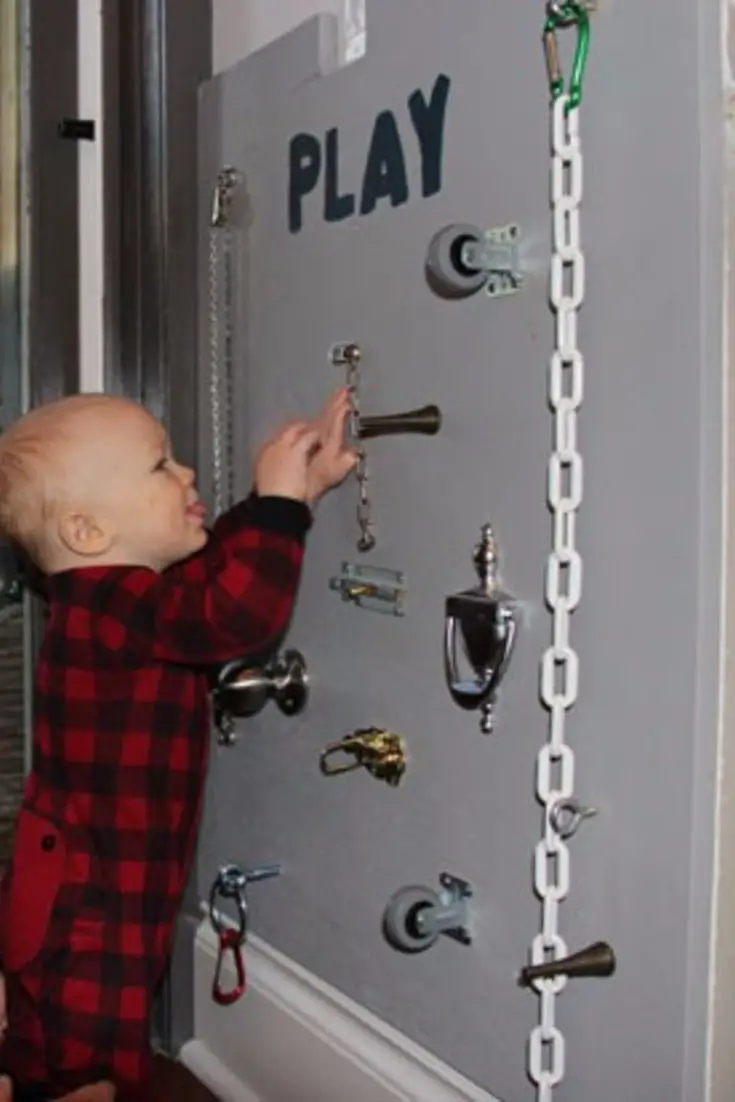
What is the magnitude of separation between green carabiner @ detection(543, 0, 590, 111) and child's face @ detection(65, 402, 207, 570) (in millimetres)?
455

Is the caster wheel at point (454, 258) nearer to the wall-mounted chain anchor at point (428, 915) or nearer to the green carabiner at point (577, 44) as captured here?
the green carabiner at point (577, 44)

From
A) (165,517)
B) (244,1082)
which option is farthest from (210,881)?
(165,517)

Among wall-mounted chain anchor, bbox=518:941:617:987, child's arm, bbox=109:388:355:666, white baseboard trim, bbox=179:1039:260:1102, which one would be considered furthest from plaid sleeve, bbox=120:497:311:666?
white baseboard trim, bbox=179:1039:260:1102

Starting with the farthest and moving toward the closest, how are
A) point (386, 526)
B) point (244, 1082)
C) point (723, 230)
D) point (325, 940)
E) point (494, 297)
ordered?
1. point (244, 1082)
2. point (325, 940)
3. point (386, 526)
4. point (494, 297)
5. point (723, 230)

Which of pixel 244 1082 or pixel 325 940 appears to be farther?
pixel 244 1082

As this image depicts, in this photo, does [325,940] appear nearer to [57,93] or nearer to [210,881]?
[210,881]

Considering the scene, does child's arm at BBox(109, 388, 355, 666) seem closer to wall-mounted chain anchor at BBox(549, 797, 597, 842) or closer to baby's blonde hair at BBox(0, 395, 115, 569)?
baby's blonde hair at BBox(0, 395, 115, 569)

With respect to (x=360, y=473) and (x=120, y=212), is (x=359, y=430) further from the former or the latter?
(x=120, y=212)

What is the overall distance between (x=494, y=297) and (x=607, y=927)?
0.44 metres

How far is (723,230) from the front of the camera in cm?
79

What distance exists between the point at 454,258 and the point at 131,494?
356 mm

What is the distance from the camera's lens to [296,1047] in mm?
1220

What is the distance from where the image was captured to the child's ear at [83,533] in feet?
3.68

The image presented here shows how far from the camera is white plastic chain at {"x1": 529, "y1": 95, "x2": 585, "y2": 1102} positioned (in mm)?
859
